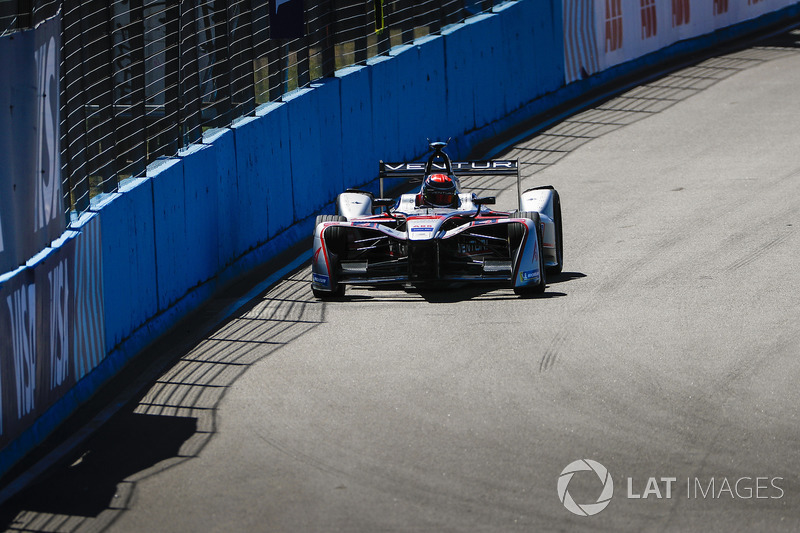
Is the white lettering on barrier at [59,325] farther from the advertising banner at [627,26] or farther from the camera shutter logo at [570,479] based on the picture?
the advertising banner at [627,26]

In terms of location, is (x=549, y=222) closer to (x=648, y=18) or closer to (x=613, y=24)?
(x=613, y=24)

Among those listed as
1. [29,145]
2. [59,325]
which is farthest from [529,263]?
[29,145]

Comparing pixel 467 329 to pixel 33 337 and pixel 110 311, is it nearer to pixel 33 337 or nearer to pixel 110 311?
pixel 110 311

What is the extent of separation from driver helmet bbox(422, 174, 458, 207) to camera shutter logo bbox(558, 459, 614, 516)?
228 inches

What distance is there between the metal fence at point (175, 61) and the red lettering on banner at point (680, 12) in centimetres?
933

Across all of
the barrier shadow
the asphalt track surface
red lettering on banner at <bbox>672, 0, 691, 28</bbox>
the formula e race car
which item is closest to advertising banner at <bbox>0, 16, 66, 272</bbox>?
the barrier shadow

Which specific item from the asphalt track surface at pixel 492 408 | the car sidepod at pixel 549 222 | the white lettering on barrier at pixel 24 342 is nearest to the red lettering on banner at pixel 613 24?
the asphalt track surface at pixel 492 408

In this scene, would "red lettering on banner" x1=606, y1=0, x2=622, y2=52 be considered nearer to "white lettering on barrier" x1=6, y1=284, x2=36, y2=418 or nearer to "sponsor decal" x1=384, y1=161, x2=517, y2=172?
"sponsor decal" x1=384, y1=161, x2=517, y2=172

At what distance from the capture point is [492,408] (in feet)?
29.7

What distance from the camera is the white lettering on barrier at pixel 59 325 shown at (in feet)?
29.7

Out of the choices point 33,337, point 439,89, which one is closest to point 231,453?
point 33,337

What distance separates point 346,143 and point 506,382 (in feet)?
25.2

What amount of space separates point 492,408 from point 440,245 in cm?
378

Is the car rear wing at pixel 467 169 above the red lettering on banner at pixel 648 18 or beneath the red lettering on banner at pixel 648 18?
beneath
